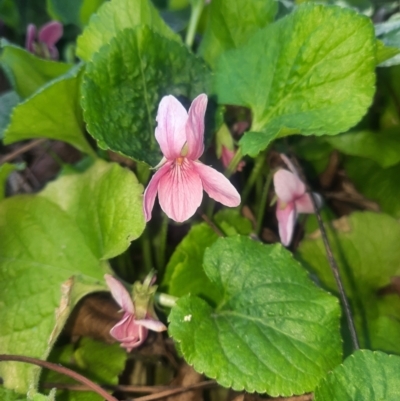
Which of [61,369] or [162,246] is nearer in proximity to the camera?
[61,369]

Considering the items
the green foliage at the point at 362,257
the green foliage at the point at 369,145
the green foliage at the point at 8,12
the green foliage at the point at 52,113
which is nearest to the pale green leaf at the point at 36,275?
the green foliage at the point at 52,113

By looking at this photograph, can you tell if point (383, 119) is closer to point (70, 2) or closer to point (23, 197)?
point (23, 197)

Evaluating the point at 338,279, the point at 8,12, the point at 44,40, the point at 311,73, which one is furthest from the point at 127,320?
the point at 8,12

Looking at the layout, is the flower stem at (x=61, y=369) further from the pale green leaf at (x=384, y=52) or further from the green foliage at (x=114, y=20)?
the pale green leaf at (x=384, y=52)

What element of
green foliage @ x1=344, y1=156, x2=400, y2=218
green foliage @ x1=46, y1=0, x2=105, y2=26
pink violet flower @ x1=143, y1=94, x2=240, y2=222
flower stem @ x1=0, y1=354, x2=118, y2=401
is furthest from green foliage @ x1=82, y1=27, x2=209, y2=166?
green foliage @ x1=46, y1=0, x2=105, y2=26

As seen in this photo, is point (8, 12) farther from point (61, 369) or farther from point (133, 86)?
point (61, 369)

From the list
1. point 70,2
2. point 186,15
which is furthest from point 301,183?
point 70,2

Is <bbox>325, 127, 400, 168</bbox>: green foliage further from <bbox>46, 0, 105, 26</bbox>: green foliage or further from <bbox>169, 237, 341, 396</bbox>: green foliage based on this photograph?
<bbox>46, 0, 105, 26</bbox>: green foliage
